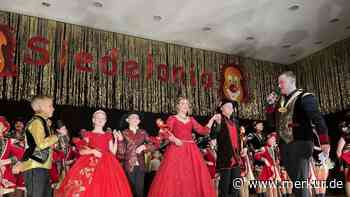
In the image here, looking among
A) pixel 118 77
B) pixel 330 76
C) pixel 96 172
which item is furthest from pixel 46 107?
pixel 330 76

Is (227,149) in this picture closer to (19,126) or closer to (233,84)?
(19,126)

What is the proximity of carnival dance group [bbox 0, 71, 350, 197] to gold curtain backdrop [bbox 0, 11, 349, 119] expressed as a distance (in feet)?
3.10

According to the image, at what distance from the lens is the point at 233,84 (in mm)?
8914

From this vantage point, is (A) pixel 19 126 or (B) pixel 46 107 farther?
(A) pixel 19 126

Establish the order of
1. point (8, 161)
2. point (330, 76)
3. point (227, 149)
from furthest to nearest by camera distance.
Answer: point (330, 76)
point (8, 161)
point (227, 149)

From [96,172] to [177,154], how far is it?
995 millimetres

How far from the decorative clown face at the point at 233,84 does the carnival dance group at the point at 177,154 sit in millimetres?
1902

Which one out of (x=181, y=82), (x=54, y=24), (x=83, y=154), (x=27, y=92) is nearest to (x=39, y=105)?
(x=83, y=154)

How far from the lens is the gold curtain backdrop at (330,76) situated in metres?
8.20

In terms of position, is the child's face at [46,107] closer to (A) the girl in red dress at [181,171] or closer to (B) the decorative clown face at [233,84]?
(A) the girl in red dress at [181,171]

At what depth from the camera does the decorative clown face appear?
8.80 meters

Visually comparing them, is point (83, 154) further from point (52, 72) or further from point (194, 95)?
point (194, 95)

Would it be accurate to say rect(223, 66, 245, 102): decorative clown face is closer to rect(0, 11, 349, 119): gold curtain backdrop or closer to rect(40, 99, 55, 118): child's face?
rect(0, 11, 349, 119): gold curtain backdrop

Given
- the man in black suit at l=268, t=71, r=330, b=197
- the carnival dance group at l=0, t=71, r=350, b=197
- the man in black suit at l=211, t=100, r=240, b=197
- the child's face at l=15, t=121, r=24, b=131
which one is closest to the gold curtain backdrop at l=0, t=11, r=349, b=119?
the child's face at l=15, t=121, r=24, b=131
